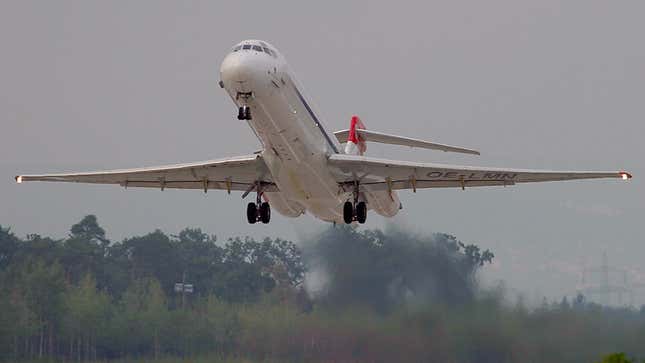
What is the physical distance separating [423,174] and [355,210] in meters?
2.23

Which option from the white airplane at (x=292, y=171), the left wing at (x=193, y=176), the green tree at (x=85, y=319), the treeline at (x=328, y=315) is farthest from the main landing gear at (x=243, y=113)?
the green tree at (x=85, y=319)

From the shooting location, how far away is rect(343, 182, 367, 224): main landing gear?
39844mm

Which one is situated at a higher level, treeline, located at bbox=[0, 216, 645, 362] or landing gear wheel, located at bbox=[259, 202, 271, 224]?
landing gear wheel, located at bbox=[259, 202, 271, 224]

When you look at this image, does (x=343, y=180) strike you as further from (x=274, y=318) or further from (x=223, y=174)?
(x=274, y=318)

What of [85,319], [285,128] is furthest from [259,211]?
[85,319]

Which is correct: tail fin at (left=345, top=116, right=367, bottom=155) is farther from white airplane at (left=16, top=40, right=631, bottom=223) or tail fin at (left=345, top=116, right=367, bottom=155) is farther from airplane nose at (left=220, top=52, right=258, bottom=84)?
airplane nose at (left=220, top=52, right=258, bottom=84)

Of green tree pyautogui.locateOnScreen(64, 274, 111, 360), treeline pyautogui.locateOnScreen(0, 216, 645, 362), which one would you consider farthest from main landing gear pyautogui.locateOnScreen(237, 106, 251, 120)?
green tree pyautogui.locateOnScreen(64, 274, 111, 360)

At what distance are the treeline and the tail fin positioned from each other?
273 centimetres

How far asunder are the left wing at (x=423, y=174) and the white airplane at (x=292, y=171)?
0.03 meters

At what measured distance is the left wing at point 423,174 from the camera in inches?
1513

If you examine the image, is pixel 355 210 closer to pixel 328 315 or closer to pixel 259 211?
pixel 259 211

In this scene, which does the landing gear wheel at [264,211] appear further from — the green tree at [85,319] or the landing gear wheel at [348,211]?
the green tree at [85,319]

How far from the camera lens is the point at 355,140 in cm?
4450

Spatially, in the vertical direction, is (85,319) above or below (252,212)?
below
